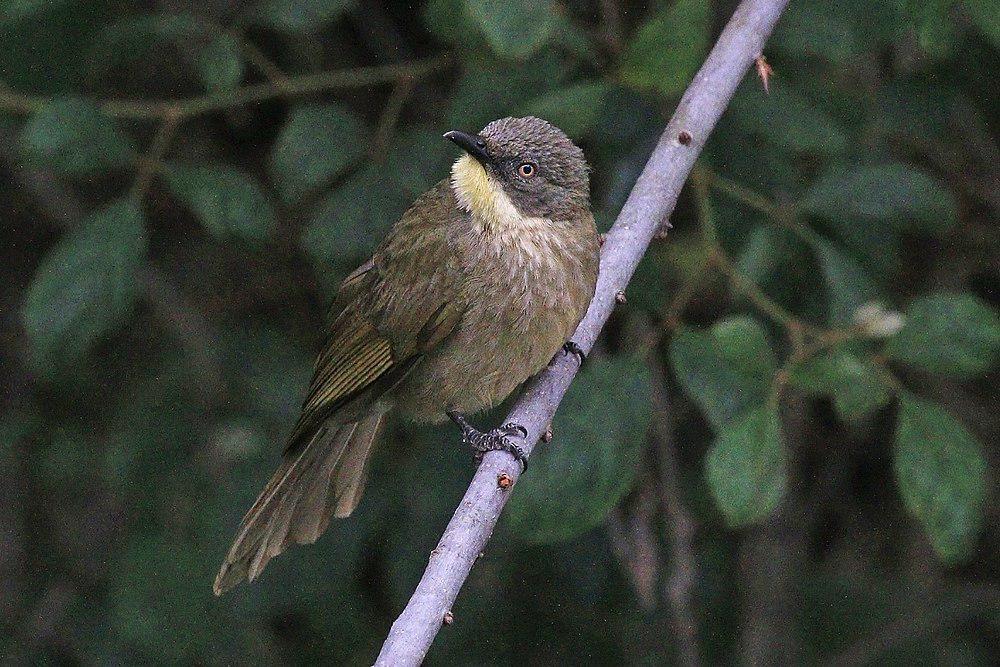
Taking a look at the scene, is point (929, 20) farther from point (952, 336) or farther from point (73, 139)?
point (73, 139)

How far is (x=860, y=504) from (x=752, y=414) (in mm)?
2253

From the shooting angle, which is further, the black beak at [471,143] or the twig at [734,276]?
the twig at [734,276]

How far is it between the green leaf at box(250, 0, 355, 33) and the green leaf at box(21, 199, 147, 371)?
1.98 feet

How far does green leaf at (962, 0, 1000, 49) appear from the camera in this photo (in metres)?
2.91

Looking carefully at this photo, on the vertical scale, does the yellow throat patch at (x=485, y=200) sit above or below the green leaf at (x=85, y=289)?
below

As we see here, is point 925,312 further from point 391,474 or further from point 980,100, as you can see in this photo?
point 391,474

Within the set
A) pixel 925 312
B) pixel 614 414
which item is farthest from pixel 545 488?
pixel 925 312

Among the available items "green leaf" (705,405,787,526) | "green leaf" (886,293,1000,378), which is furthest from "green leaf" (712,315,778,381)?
"green leaf" (886,293,1000,378)

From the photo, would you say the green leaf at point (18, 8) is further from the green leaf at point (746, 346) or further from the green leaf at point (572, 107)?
the green leaf at point (746, 346)

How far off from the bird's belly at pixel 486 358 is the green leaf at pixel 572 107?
0.44 metres

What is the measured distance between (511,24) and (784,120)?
82 cm

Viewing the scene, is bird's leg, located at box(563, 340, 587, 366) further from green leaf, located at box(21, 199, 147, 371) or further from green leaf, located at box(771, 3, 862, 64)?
green leaf, located at box(21, 199, 147, 371)

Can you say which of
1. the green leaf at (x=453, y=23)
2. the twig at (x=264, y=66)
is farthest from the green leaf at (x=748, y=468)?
the twig at (x=264, y=66)

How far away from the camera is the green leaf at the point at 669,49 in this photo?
2.99m
